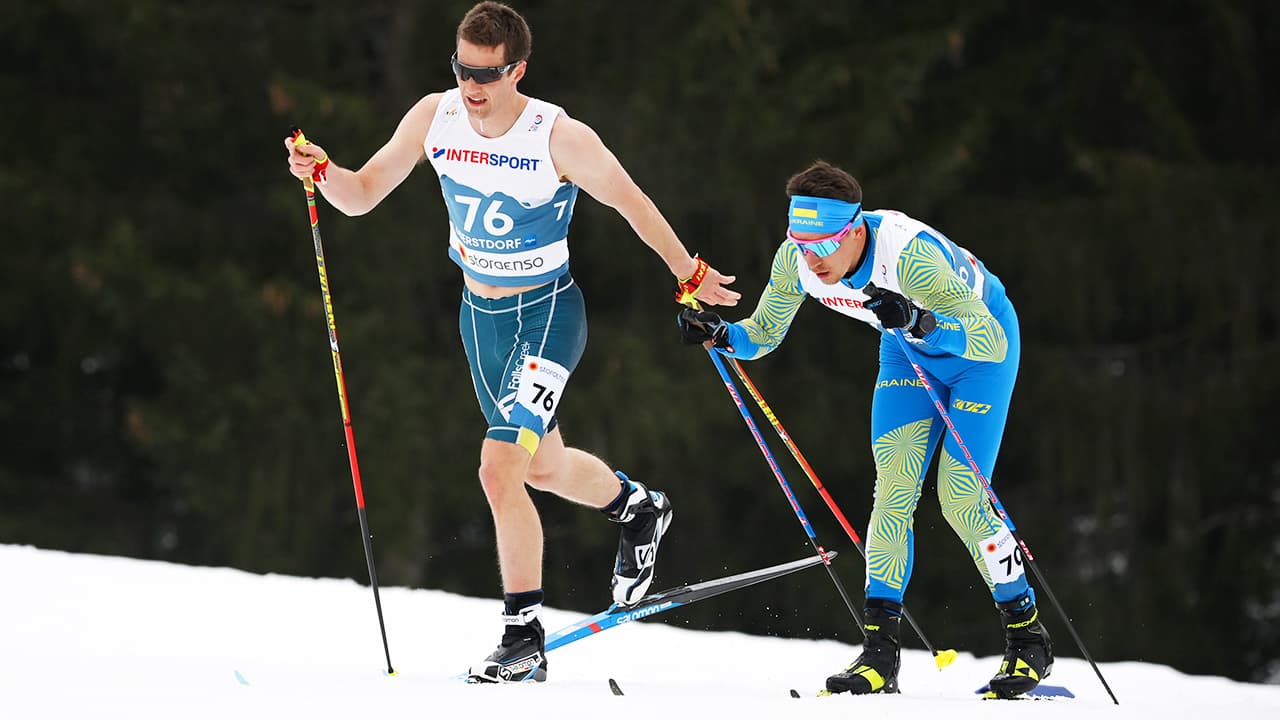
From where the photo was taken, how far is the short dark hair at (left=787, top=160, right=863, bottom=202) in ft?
15.7

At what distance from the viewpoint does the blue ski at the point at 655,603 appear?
5.41 m

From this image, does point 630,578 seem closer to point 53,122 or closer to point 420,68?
point 420,68

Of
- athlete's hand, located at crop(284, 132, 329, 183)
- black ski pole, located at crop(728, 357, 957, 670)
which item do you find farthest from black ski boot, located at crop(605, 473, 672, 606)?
athlete's hand, located at crop(284, 132, 329, 183)

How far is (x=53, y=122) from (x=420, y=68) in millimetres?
3414

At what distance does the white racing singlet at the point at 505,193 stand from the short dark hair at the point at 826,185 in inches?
27.7

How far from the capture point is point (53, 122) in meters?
14.1

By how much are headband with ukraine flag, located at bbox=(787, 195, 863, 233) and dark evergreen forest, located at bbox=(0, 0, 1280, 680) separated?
25.7 ft

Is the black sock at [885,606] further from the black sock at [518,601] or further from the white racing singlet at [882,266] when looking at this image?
the black sock at [518,601]

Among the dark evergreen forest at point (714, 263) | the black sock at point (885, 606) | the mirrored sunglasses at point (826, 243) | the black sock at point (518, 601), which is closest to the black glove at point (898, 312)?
the mirrored sunglasses at point (826, 243)

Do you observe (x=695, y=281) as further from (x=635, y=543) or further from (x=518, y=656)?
(x=518, y=656)

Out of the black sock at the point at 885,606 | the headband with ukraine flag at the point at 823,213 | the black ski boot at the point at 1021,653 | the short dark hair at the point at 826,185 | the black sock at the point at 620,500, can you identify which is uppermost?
the short dark hair at the point at 826,185

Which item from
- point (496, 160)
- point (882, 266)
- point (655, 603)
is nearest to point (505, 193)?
point (496, 160)

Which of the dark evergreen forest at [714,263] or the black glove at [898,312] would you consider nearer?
the black glove at [898,312]

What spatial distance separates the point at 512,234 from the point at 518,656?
129 centimetres
